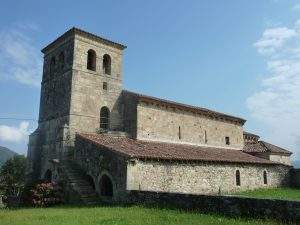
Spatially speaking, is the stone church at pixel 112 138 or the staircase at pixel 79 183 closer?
the staircase at pixel 79 183

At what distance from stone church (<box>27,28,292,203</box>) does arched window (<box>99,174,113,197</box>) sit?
0.06 m

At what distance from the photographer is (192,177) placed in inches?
933

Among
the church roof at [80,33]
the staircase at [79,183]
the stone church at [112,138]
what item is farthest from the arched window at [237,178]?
the church roof at [80,33]

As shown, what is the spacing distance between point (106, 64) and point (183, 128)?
8633mm

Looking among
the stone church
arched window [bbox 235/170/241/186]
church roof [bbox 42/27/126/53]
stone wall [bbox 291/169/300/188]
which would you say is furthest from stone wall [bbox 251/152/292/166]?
church roof [bbox 42/27/126/53]

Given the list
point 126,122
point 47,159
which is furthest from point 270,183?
point 47,159

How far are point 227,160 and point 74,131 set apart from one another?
38.8 feet

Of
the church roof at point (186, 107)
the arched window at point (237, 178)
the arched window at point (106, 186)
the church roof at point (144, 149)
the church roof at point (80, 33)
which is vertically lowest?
the arched window at point (106, 186)

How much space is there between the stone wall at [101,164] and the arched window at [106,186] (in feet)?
0.65

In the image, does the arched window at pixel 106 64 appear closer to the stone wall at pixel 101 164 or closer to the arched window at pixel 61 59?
the arched window at pixel 61 59

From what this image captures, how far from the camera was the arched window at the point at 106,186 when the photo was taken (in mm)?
21894

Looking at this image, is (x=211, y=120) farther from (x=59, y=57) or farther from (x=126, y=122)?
(x=59, y=57)

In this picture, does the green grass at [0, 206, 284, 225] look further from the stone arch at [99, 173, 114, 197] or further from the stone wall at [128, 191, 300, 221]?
the stone arch at [99, 173, 114, 197]

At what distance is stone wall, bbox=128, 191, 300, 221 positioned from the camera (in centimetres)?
1184
